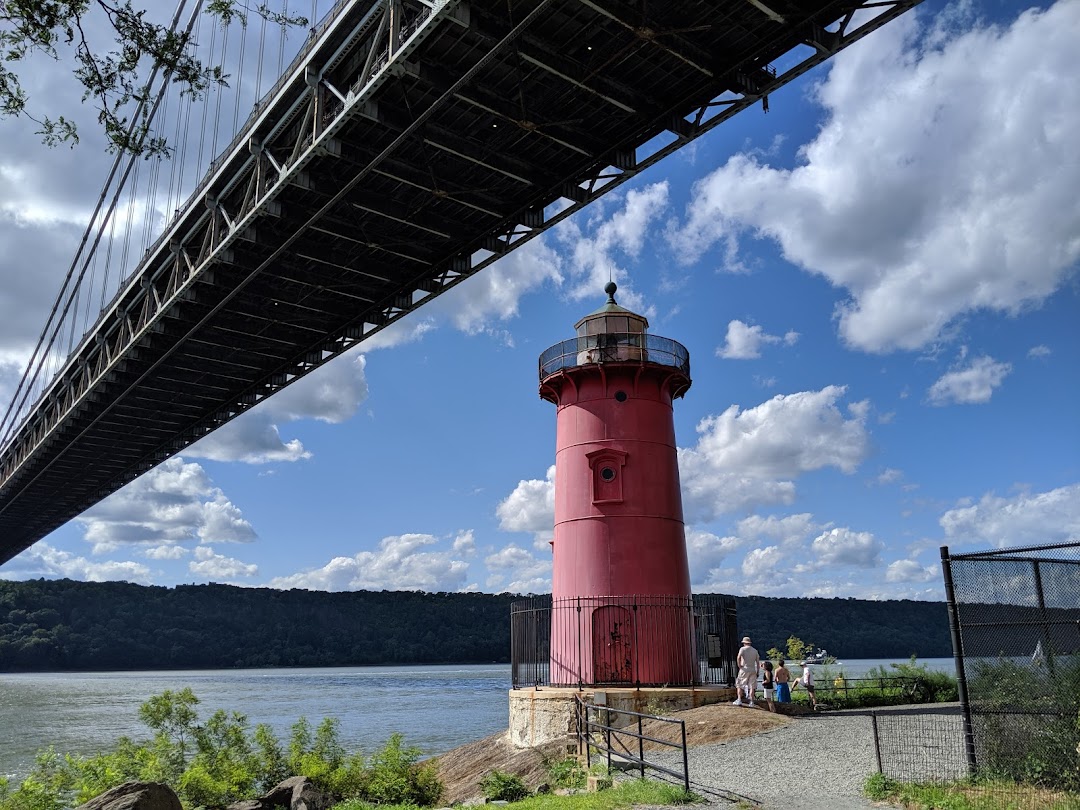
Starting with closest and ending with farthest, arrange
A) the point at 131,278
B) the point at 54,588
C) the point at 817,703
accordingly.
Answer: the point at 817,703, the point at 131,278, the point at 54,588

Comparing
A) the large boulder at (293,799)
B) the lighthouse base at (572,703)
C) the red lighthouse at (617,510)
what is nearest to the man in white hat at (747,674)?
the lighthouse base at (572,703)

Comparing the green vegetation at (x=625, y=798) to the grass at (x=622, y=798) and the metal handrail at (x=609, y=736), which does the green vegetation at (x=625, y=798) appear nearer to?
the grass at (x=622, y=798)

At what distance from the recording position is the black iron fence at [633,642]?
1902 centimetres

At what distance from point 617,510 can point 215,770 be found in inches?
362

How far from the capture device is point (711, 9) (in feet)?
42.8

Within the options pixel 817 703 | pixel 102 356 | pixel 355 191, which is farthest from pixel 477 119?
pixel 102 356

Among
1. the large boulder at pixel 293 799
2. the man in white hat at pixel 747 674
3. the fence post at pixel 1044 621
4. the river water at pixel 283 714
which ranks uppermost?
the fence post at pixel 1044 621

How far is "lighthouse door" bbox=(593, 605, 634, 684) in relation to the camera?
19.0 metres

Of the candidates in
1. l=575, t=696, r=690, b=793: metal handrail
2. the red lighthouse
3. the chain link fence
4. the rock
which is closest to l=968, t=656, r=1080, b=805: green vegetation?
the chain link fence

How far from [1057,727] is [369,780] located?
10.2 m

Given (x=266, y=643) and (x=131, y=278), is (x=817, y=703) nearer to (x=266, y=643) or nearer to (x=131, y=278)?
(x=131, y=278)

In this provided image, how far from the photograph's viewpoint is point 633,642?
62.4 feet

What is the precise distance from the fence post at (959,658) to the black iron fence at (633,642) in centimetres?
926

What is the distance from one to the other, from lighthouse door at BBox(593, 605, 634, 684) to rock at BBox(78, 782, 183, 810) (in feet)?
31.2
